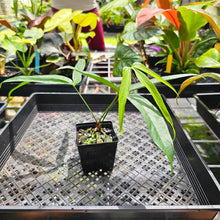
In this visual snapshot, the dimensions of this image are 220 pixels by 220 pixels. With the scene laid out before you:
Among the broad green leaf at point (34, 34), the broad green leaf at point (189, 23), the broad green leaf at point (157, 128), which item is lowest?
the broad green leaf at point (157, 128)

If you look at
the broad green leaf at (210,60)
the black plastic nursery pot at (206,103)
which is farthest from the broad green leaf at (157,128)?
the black plastic nursery pot at (206,103)

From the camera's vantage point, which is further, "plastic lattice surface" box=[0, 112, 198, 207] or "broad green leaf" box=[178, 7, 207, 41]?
"broad green leaf" box=[178, 7, 207, 41]

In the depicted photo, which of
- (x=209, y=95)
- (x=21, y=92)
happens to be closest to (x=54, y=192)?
(x=21, y=92)

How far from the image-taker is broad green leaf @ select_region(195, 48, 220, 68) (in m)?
0.54

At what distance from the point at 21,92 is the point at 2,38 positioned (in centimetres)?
24

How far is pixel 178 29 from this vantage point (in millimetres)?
772

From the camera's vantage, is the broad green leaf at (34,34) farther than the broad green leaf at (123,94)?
Yes

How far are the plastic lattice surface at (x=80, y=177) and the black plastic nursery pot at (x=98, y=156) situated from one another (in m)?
0.02

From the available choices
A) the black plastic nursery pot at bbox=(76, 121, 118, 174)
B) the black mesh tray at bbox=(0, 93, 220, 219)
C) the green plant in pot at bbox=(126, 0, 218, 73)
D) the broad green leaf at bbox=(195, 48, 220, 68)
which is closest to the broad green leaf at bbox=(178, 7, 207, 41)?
the green plant in pot at bbox=(126, 0, 218, 73)

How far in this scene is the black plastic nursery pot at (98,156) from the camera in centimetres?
45

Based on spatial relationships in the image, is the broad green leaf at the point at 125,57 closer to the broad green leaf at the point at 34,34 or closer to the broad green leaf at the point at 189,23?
the broad green leaf at the point at 189,23

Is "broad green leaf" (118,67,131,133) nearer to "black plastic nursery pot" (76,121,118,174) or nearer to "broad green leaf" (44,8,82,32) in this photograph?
"black plastic nursery pot" (76,121,118,174)

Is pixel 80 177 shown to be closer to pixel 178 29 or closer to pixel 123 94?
pixel 123 94

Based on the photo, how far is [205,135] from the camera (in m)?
1.04
